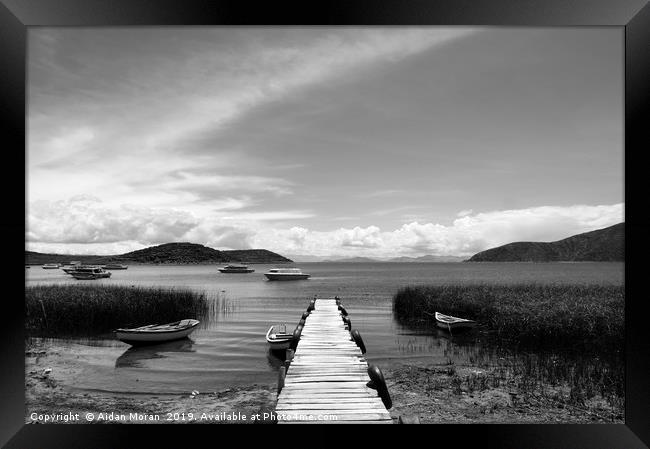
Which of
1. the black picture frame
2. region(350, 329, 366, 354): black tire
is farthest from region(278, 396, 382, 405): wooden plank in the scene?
region(350, 329, 366, 354): black tire

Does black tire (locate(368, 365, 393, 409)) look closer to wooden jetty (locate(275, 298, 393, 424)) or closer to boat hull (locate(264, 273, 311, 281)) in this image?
wooden jetty (locate(275, 298, 393, 424))

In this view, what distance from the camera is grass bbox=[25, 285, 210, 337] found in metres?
14.4

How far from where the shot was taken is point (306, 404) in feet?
16.8

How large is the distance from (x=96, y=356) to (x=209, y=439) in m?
8.86

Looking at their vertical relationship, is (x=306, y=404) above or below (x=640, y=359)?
below

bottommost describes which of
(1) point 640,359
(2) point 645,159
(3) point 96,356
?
(3) point 96,356

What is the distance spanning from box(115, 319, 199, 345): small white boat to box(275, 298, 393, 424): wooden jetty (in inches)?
223

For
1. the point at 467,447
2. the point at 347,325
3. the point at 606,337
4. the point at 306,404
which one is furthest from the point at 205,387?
the point at 606,337

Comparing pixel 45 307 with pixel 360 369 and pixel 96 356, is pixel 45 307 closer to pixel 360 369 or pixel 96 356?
pixel 96 356

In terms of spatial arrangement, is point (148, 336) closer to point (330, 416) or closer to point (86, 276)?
point (330, 416)

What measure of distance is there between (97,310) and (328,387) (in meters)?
12.7

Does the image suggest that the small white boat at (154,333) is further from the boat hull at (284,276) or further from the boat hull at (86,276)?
the boat hull at (86,276)

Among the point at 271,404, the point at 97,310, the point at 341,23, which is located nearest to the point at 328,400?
the point at 271,404

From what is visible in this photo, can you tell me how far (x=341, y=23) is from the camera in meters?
4.19
